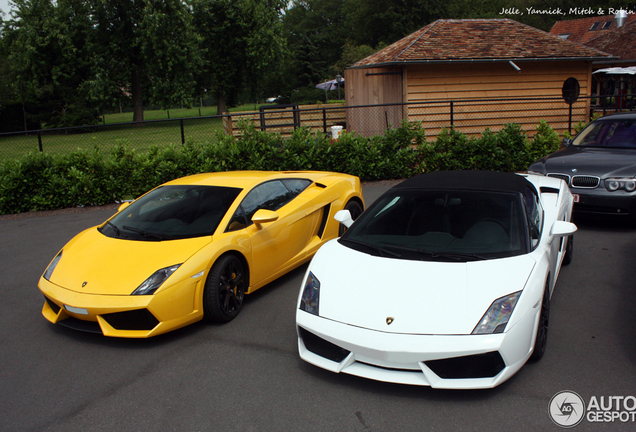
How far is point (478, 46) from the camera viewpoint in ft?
56.9

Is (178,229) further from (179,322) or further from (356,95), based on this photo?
(356,95)

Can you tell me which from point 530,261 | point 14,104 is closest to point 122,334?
point 530,261

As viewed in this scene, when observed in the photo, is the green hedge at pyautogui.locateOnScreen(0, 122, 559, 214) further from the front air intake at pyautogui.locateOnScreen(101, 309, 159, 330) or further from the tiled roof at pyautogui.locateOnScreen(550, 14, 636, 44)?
the tiled roof at pyautogui.locateOnScreen(550, 14, 636, 44)

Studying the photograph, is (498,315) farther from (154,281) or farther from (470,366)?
(154,281)

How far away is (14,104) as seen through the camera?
120 feet

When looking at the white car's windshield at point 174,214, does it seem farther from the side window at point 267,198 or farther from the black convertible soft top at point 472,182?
the black convertible soft top at point 472,182

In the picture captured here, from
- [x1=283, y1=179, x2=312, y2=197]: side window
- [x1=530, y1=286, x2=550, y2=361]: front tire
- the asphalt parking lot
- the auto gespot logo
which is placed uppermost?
[x1=283, y1=179, x2=312, y2=197]: side window

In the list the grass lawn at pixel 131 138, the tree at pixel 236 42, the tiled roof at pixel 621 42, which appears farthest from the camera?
the tree at pixel 236 42

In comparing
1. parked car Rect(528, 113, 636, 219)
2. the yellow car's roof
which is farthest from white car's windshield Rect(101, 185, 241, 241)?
parked car Rect(528, 113, 636, 219)

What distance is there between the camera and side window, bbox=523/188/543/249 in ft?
13.6

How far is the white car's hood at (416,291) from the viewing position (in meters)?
3.30

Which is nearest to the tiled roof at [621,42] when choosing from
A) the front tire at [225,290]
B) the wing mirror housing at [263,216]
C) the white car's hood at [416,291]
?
the wing mirror housing at [263,216]

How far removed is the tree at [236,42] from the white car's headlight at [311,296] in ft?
130

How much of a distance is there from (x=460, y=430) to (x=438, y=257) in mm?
1281
